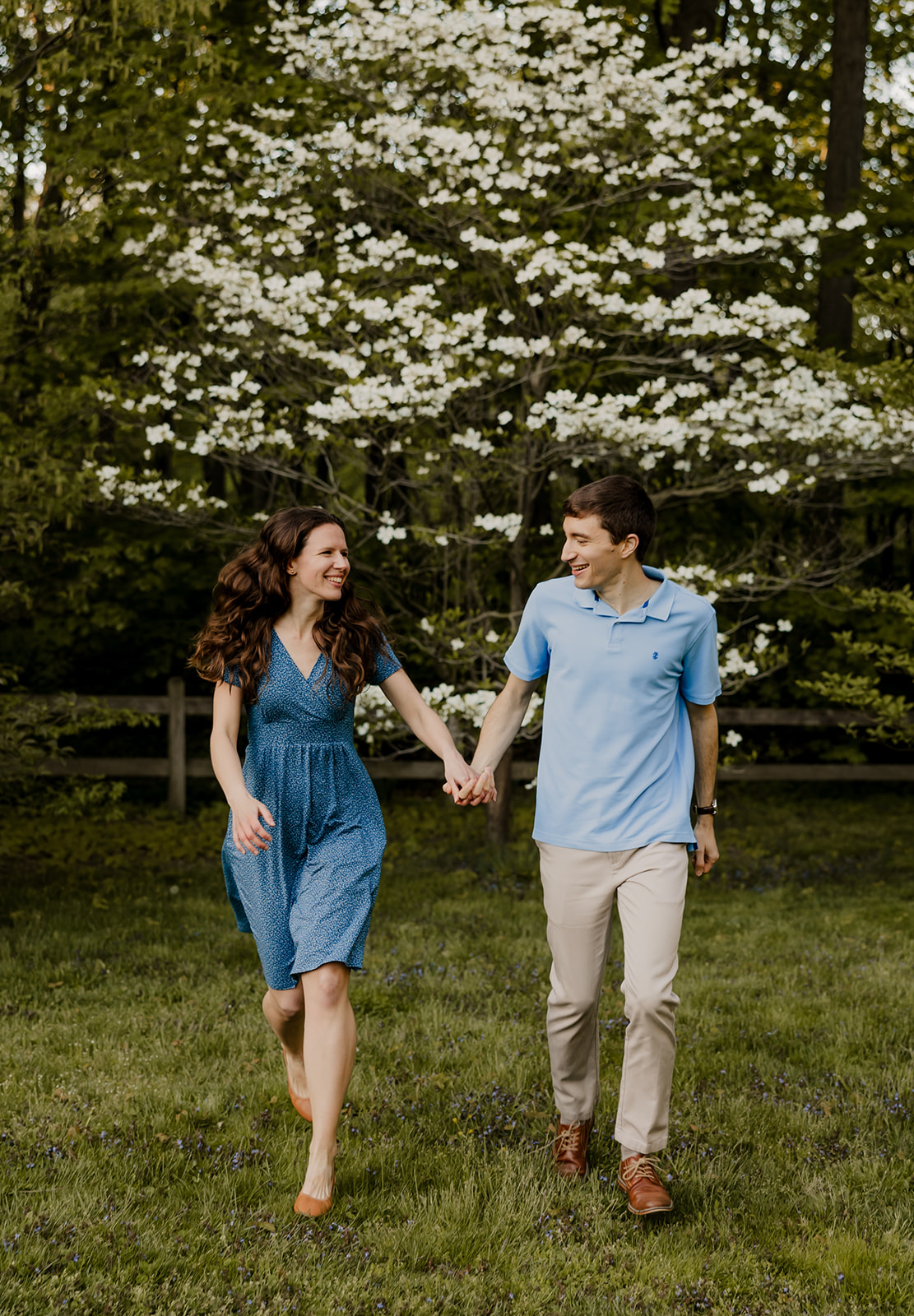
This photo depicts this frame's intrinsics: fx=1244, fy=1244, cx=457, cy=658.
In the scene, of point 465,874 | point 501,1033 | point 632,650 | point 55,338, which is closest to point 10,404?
point 55,338

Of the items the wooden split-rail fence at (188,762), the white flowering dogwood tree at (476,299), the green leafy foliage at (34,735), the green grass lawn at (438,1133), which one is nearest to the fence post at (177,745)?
the wooden split-rail fence at (188,762)

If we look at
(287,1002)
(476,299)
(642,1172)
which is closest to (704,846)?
(642,1172)

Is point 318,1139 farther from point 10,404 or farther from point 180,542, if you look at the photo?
point 180,542

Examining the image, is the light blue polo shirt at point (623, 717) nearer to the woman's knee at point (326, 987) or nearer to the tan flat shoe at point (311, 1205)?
the woman's knee at point (326, 987)

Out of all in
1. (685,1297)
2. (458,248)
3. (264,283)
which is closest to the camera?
(685,1297)

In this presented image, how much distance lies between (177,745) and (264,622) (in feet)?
30.2

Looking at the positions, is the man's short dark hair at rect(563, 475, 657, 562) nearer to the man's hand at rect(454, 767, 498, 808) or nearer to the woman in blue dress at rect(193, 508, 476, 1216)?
the woman in blue dress at rect(193, 508, 476, 1216)

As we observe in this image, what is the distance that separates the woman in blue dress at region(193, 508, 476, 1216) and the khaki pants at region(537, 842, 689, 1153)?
21.7 inches

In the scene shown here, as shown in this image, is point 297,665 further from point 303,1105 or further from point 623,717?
point 303,1105

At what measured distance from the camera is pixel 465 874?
10328mm

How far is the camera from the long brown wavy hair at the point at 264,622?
4195 mm

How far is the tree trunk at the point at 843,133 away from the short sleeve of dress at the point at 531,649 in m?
10.6

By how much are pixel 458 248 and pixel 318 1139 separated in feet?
26.2

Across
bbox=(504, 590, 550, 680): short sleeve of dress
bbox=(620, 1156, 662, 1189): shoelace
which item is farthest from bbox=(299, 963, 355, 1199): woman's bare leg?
bbox=(504, 590, 550, 680): short sleeve of dress
